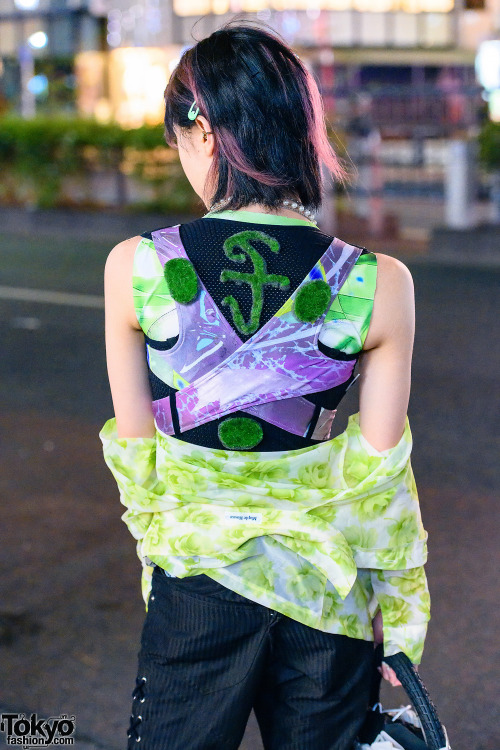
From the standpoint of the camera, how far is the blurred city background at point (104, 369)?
11.8 ft

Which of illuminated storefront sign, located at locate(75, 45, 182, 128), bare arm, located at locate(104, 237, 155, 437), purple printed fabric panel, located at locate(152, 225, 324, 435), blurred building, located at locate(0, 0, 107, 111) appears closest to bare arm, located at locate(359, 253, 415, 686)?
purple printed fabric panel, located at locate(152, 225, 324, 435)

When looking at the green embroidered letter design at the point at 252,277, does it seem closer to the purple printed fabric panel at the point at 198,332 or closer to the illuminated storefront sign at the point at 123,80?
the purple printed fabric panel at the point at 198,332

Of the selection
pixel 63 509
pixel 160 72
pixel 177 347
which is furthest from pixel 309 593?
pixel 160 72

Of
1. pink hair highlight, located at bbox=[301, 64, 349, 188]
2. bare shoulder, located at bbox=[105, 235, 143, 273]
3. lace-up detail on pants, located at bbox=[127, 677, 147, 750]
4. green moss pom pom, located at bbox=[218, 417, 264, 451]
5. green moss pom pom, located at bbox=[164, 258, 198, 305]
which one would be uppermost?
pink hair highlight, located at bbox=[301, 64, 349, 188]

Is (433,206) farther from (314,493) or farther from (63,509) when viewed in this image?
(314,493)

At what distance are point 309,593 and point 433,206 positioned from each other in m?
15.3

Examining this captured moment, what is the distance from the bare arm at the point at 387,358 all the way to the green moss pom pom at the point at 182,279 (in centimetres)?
30

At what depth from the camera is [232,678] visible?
1.76 m

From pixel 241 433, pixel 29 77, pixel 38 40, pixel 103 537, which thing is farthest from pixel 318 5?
pixel 241 433

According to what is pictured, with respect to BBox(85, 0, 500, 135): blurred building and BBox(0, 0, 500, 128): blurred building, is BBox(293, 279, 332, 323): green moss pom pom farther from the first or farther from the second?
BBox(85, 0, 500, 135): blurred building

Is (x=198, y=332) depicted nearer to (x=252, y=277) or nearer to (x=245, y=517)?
(x=252, y=277)

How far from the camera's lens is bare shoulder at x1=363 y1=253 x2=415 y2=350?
174 cm

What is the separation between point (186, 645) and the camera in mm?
1757

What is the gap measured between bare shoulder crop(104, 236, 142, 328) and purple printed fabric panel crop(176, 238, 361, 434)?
17 centimetres
